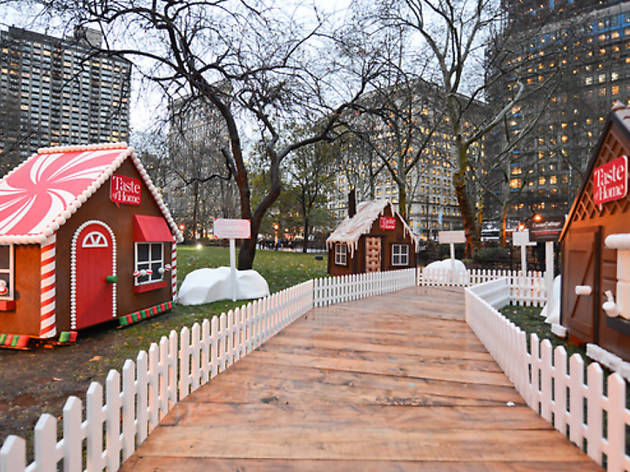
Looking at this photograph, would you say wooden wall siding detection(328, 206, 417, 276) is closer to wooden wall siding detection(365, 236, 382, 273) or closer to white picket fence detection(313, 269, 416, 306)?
wooden wall siding detection(365, 236, 382, 273)

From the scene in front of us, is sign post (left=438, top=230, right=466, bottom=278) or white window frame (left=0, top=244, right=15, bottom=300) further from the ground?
sign post (left=438, top=230, right=466, bottom=278)

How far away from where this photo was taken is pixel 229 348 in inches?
191

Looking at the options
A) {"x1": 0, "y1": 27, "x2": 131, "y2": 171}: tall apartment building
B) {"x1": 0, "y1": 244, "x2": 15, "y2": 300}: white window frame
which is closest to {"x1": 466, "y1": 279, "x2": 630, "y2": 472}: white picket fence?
{"x1": 0, "y1": 244, "x2": 15, "y2": 300}: white window frame

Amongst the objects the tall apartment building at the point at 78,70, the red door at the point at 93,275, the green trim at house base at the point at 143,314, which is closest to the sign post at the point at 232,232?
the green trim at house base at the point at 143,314

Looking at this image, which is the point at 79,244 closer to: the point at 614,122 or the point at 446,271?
the point at 614,122

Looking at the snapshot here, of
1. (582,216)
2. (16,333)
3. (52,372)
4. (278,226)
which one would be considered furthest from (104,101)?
(278,226)

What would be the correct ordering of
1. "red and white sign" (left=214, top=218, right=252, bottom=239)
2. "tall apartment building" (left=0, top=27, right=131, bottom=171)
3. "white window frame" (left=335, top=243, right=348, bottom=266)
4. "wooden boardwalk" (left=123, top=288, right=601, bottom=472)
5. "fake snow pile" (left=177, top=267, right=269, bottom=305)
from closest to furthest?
"wooden boardwalk" (left=123, top=288, right=601, bottom=472), "tall apartment building" (left=0, top=27, right=131, bottom=171), "fake snow pile" (left=177, top=267, right=269, bottom=305), "red and white sign" (left=214, top=218, right=252, bottom=239), "white window frame" (left=335, top=243, right=348, bottom=266)

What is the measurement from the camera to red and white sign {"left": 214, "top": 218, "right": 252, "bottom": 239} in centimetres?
1001

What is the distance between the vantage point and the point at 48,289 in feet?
18.9

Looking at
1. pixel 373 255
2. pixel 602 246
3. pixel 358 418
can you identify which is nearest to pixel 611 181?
pixel 602 246

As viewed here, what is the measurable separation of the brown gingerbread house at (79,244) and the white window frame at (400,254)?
37.8 feet

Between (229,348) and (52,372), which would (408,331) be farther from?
(52,372)

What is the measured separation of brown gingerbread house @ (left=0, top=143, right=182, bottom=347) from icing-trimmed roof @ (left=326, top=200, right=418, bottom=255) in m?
8.95

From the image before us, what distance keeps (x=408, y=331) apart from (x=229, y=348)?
3.95 meters
